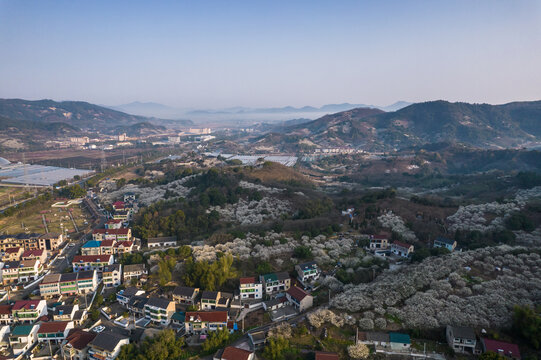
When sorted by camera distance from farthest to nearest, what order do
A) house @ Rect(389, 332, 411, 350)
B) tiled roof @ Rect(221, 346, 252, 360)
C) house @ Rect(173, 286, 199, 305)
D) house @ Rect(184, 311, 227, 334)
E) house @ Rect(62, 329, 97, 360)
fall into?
house @ Rect(173, 286, 199, 305)
house @ Rect(184, 311, 227, 334)
house @ Rect(62, 329, 97, 360)
house @ Rect(389, 332, 411, 350)
tiled roof @ Rect(221, 346, 252, 360)

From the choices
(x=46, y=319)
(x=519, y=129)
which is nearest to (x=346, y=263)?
(x=46, y=319)

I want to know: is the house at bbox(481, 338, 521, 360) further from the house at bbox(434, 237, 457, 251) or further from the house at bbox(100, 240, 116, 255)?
the house at bbox(100, 240, 116, 255)

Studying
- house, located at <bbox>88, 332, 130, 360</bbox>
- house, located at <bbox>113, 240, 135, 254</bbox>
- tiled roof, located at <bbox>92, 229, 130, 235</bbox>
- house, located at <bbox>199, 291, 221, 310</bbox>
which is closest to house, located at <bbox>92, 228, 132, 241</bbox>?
tiled roof, located at <bbox>92, 229, 130, 235</bbox>

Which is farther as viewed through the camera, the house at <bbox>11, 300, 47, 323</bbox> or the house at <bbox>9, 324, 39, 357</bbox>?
the house at <bbox>11, 300, 47, 323</bbox>

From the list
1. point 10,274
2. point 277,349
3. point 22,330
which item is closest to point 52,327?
point 22,330

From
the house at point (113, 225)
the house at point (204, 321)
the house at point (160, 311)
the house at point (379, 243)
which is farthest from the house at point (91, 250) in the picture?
the house at point (379, 243)

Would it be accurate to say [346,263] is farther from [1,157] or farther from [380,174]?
[1,157]
